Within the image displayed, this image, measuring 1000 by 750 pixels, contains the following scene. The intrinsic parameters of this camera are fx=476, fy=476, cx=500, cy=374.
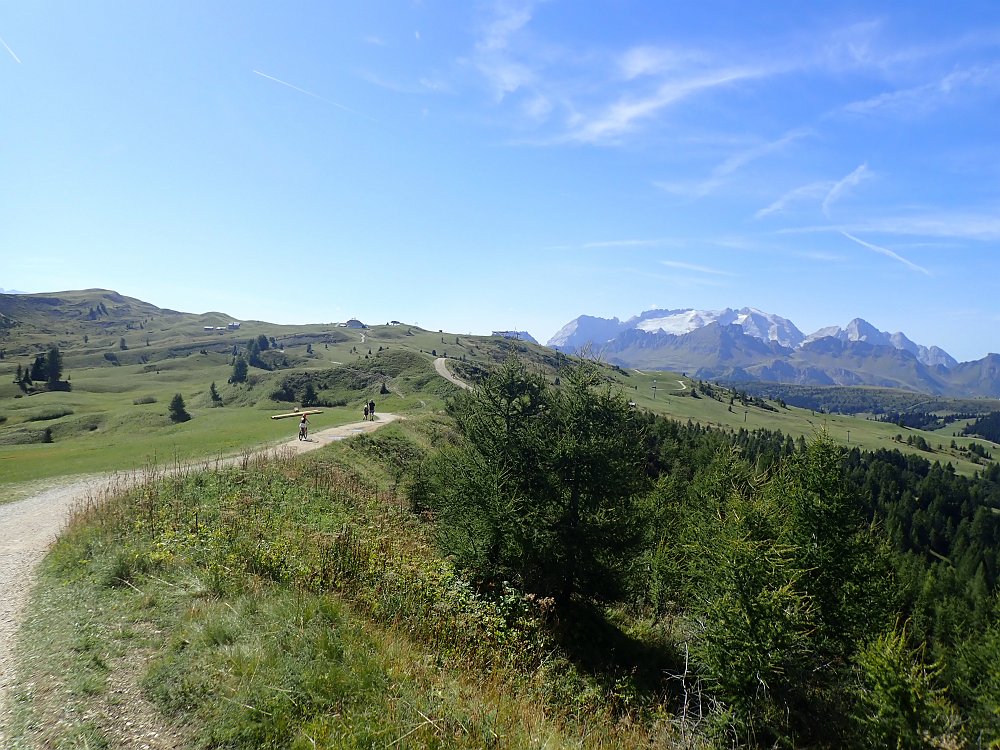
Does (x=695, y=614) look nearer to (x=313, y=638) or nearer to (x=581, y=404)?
(x=581, y=404)

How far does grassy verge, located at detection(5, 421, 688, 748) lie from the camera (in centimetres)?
663

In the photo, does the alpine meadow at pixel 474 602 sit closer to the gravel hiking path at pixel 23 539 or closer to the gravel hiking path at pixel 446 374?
the gravel hiking path at pixel 23 539

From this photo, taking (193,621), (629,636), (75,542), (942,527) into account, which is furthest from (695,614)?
(942,527)

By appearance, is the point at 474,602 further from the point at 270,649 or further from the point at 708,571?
the point at 708,571

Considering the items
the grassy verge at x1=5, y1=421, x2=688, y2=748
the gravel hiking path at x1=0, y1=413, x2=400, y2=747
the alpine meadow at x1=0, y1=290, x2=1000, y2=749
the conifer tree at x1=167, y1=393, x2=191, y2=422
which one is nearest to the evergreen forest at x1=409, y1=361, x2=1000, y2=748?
the alpine meadow at x1=0, y1=290, x2=1000, y2=749

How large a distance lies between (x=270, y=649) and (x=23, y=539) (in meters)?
14.8

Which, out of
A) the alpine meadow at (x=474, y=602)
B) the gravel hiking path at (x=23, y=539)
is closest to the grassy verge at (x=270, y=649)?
the alpine meadow at (x=474, y=602)

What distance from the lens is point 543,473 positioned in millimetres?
23406

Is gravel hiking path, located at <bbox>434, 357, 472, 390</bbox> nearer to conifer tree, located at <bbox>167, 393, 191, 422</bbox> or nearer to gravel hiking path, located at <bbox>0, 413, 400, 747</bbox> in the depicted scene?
conifer tree, located at <bbox>167, 393, 191, 422</bbox>

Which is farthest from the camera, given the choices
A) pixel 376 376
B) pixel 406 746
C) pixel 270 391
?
pixel 376 376

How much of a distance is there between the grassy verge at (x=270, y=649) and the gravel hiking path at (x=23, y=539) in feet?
0.89

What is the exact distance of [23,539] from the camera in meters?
16.1

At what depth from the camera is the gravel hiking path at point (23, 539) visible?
8523mm

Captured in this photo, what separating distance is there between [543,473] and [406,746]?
1755 cm
